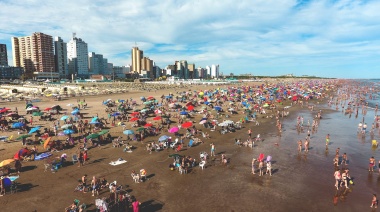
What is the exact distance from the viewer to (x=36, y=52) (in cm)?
13462

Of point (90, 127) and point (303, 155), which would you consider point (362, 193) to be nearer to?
point (303, 155)

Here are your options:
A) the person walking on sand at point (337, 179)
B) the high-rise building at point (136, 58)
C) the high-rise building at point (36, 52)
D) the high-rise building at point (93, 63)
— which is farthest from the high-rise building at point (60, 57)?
the person walking on sand at point (337, 179)

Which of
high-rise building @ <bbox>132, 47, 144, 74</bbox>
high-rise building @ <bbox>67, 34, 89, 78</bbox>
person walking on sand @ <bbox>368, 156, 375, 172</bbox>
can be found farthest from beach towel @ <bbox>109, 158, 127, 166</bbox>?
high-rise building @ <bbox>132, 47, 144, 74</bbox>

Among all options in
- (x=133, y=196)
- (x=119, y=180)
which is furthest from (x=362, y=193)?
(x=119, y=180)

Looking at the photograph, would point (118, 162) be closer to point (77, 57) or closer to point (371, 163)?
point (371, 163)

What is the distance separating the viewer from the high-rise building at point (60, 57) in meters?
146

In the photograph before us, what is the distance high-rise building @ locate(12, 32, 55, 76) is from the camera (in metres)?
134

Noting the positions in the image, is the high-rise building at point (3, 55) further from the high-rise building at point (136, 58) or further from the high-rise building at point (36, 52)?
the high-rise building at point (136, 58)

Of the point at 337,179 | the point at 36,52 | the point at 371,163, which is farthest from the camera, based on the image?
the point at 36,52

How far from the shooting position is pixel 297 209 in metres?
11.2

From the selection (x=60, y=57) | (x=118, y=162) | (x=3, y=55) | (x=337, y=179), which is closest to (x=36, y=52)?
(x=60, y=57)

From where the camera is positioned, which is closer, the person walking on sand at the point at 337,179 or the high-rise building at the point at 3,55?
the person walking on sand at the point at 337,179

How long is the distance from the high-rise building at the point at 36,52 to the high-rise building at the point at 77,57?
20.3 metres

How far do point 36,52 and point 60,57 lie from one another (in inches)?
547
